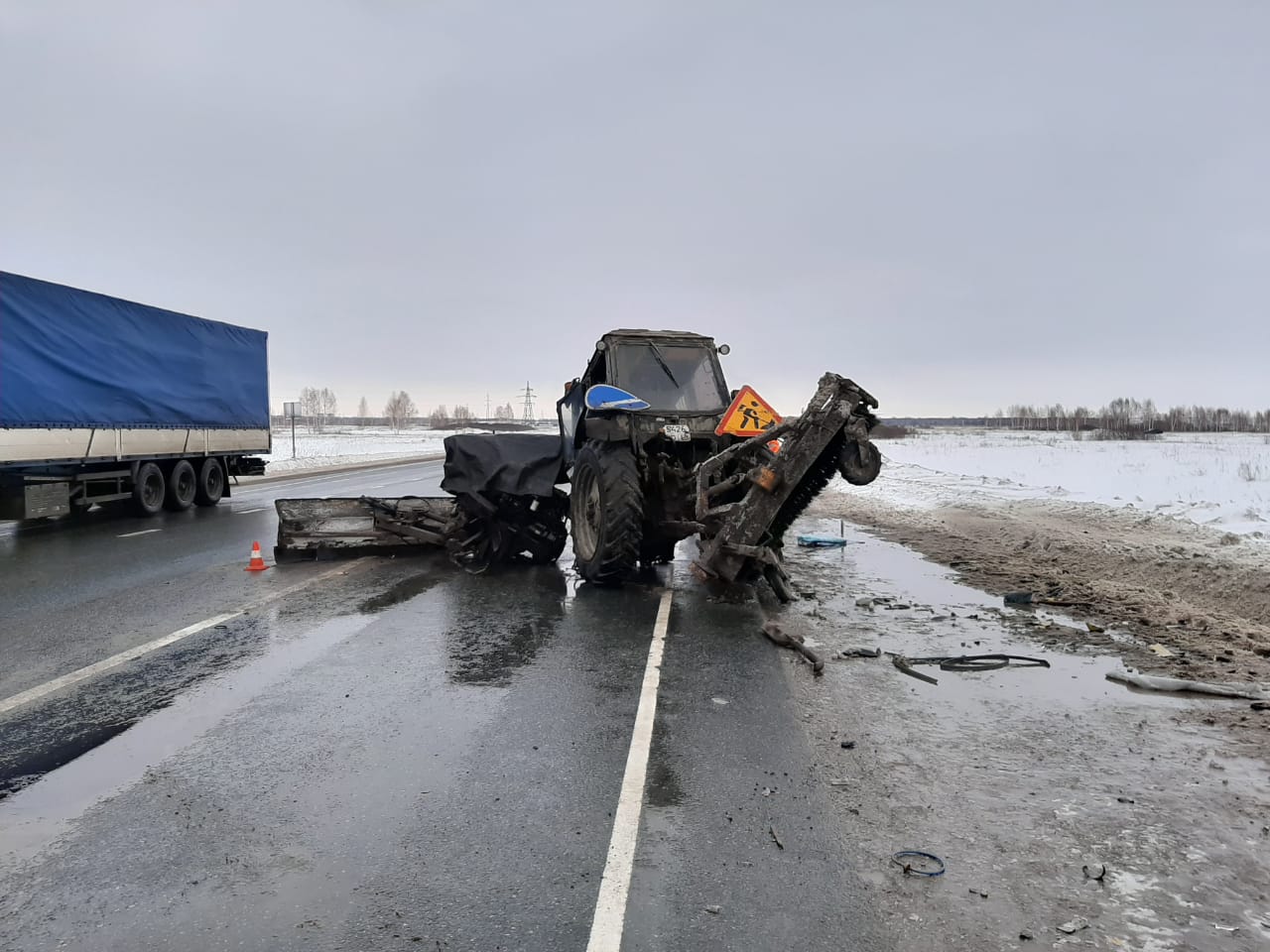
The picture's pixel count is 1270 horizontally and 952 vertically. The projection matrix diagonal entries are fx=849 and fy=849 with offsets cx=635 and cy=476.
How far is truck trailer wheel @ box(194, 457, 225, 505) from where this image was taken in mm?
18016

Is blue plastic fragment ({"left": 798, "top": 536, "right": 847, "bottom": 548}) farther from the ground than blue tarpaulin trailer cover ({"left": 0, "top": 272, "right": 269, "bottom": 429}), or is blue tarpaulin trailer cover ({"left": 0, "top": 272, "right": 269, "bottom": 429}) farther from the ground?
blue tarpaulin trailer cover ({"left": 0, "top": 272, "right": 269, "bottom": 429})

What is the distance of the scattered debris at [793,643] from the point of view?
19.6 ft

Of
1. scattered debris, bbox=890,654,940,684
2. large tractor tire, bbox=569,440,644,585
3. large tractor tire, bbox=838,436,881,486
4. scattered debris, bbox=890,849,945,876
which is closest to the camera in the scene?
scattered debris, bbox=890,849,945,876

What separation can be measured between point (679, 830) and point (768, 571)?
4.66 metres

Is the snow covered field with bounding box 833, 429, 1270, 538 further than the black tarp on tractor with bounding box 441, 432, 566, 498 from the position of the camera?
Yes

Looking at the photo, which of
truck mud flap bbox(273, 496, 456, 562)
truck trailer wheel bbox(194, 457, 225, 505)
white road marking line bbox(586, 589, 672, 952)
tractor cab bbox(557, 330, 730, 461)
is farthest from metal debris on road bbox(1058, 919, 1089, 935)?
truck trailer wheel bbox(194, 457, 225, 505)

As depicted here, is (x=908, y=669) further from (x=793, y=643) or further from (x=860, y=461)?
(x=860, y=461)

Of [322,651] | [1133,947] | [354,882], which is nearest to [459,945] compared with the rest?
[354,882]

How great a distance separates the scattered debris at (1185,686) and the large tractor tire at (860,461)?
2.49 meters

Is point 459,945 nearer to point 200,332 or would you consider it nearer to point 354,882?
point 354,882

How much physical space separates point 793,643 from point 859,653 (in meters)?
0.49

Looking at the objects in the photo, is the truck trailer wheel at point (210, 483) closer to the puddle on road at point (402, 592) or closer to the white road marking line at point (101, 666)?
the puddle on road at point (402, 592)

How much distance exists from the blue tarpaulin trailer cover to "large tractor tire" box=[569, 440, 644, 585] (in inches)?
378

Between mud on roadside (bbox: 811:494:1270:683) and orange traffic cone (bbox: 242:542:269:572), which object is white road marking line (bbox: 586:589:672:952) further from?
orange traffic cone (bbox: 242:542:269:572)
